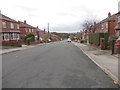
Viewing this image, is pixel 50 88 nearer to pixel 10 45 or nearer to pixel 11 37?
pixel 10 45

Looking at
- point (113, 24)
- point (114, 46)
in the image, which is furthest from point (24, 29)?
point (114, 46)

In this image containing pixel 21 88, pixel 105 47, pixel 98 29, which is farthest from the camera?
pixel 98 29

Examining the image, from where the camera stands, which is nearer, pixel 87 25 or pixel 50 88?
pixel 50 88

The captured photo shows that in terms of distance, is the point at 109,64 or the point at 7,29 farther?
the point at 7,29

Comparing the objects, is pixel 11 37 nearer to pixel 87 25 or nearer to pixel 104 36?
pixel 87 25

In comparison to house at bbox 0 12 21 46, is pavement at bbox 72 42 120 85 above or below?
below

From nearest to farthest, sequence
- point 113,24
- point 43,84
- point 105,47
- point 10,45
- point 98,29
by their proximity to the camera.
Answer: point 43,84 → point 105,47 → point 10,45 → point 113,24 → point 98,29

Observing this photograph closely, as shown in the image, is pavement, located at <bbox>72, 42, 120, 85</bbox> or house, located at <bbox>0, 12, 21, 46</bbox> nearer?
pavement, located at <bbox>72, 42, 120, 85</bbox>

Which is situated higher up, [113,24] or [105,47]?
[113,24]

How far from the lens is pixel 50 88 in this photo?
823cm

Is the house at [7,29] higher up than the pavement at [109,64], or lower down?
higher up

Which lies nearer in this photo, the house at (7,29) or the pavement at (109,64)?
the pavement at (109,64)

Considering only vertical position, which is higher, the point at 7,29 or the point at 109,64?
the point at 7,29

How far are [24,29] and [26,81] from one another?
75.9 metres
